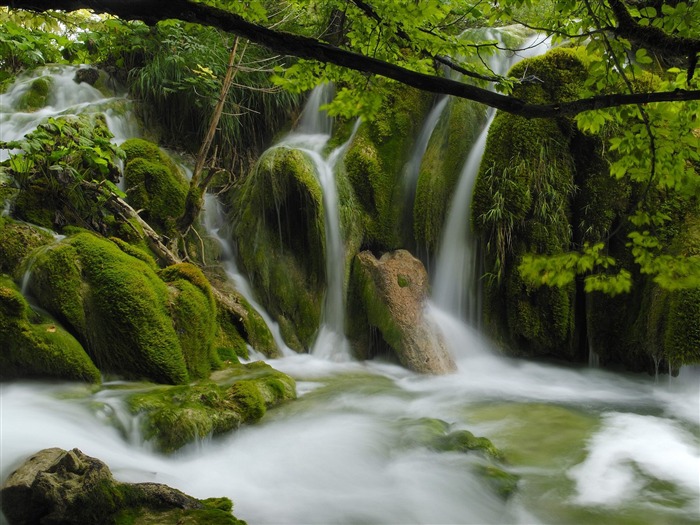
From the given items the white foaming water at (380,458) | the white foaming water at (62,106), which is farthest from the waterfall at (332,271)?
the white foaming water at (62,106)

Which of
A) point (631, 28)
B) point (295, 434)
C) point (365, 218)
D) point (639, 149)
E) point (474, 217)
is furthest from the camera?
point (365, 218)

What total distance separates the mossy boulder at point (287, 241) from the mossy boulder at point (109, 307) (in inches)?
110

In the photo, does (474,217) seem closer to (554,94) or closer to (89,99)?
(554,94)

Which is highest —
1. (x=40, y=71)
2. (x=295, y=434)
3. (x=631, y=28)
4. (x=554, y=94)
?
(x=40, y=71)

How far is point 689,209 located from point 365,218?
4.51m

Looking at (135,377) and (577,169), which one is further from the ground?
(577,169)

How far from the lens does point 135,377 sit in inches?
205

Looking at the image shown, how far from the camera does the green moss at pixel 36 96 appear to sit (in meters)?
10.6

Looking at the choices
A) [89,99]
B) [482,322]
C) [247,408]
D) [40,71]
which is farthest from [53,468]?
[40,71]

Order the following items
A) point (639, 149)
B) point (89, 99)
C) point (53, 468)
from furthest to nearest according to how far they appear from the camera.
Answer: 1. point (89, 99)
2. point (53, 468)
3. point (639, 149)

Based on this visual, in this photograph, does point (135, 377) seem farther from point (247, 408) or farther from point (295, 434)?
point (295, 434)

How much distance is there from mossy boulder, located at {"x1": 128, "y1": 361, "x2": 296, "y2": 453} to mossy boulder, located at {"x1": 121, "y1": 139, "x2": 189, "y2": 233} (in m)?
3.76

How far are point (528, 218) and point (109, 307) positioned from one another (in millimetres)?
5489

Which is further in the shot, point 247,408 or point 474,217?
point 474,217
